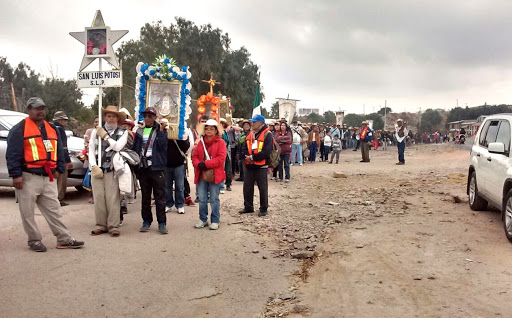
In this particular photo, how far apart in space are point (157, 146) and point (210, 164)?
2.95ft

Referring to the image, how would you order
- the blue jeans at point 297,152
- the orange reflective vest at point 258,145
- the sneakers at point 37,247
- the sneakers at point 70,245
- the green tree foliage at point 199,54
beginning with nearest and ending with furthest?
1. the sneakers at point 37,247
2. the sneakers at point 70,245
3. the orange reflective vest at point 258,145
4. the blue jeans at point 297,152
5. the green tree foliage at point 199,54

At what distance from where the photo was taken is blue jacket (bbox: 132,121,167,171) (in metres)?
7.20

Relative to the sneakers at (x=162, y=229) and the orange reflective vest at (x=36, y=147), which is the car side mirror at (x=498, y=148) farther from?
the orange reflective vest at (x=36, y=147)

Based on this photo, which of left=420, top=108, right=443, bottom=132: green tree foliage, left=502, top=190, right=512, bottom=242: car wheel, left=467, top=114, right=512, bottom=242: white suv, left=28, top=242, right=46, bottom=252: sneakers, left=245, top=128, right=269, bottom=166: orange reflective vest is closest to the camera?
left=28, top=242, right=46, bottom=252: sneakers

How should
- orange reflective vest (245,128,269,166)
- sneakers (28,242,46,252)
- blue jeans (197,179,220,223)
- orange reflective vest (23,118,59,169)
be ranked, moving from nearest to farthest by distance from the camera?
orange reflective vest (23,118,59,169)
sneakers (28,242,46,252)
blue jeans (197,179,220,223)
orange reflective vest (245,128,269,166)

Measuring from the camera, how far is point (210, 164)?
Answer: 746 cm

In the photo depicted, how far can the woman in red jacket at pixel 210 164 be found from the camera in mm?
7527

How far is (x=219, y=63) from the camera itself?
1842 inches

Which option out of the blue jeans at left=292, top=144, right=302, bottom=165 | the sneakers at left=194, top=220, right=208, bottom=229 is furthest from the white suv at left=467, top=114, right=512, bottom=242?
the blue jeans at left=292, top=144, right=302, bottom=165

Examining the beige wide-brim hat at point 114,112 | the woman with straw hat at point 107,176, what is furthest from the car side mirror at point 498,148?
the beige wide-brim hat at point 114,112

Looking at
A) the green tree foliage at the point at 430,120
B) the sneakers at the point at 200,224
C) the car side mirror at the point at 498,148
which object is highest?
the green tree foliage at the point at 430,120

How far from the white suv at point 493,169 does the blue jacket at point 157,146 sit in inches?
207

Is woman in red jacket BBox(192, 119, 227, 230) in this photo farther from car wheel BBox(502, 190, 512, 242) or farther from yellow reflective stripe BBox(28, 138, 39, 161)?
car wheel BBox(502, 190, 512, 242)

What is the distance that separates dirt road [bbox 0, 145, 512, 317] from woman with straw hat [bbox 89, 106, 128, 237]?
329 millimetres
